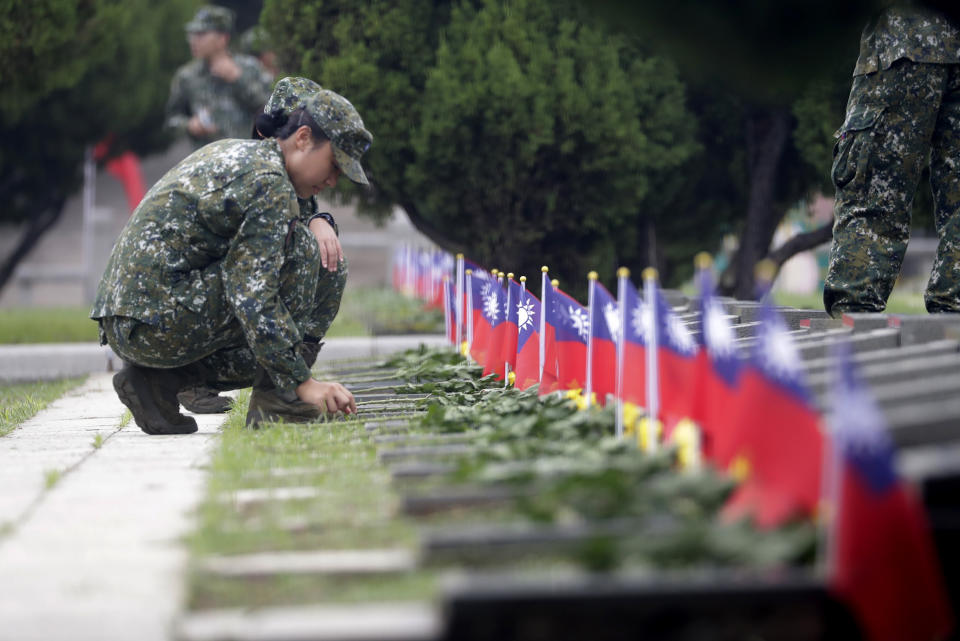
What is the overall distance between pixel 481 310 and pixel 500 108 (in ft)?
11.5

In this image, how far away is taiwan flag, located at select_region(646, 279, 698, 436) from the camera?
12.8ft

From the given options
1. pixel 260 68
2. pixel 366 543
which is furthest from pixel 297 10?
pixel 366 543

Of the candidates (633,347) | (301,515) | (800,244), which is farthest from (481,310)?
(800,244)

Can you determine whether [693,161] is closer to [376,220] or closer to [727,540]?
[376,220]

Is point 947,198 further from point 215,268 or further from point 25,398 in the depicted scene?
point 25,398

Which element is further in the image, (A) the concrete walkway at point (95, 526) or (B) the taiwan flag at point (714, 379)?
(B) the taiwan flag at point (714, 379)

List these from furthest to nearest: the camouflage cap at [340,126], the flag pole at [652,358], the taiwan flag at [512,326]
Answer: the taiwan flag at [512,326]
the camouflage cap at [340,126]
the flag pole at [652,358]

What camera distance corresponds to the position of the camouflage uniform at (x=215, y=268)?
5.33 m

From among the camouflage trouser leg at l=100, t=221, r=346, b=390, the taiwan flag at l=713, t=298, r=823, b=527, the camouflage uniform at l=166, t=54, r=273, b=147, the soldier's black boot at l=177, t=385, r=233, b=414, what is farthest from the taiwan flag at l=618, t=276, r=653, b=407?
the camouflage uniform at l=166, t=54, r=273, b=147

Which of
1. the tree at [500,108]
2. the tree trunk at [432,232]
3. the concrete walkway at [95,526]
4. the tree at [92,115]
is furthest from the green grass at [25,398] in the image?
the tree at [92,115]

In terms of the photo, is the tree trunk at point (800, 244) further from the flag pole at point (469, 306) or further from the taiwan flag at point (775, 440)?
the taiwan flag at point (775, 440)

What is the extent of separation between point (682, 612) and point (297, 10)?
9.04 m

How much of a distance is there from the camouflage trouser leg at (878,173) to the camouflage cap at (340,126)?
88.7 inches

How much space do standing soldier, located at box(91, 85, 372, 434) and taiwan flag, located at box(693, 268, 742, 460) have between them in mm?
2054
